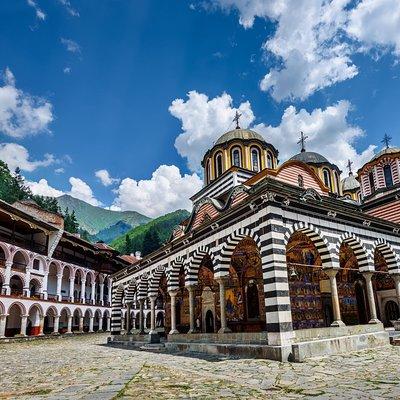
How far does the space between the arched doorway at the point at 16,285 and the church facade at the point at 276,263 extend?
11.0 m

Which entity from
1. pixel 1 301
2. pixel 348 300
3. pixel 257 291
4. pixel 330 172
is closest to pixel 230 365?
pixel 257 291

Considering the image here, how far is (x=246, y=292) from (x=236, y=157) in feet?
27.9

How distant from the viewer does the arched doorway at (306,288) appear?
1555cm

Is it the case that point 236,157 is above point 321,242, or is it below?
above

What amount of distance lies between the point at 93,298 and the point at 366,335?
3375 centimetres

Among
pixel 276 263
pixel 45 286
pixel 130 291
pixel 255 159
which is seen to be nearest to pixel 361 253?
pixel 276 263

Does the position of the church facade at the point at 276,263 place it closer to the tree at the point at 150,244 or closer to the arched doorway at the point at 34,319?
the arched doorway at the point at 34,319

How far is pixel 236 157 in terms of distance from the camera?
22281 mm

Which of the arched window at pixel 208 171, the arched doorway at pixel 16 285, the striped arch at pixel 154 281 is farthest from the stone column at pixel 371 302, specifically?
the arched doorway at pixel 16 285

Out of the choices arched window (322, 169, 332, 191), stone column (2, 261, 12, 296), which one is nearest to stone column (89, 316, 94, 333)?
stone column (2, 261, 12, 296)

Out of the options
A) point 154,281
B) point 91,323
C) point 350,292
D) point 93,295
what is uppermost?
point 93,295

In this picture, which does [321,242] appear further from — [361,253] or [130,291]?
[130,291]

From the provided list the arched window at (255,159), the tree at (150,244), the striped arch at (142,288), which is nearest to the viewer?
the striped arch at (142,288)

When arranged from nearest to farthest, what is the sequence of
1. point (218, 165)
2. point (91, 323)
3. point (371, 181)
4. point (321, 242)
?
point (321, 242), point (218, 165), point (371, 181), point (91, 323)
